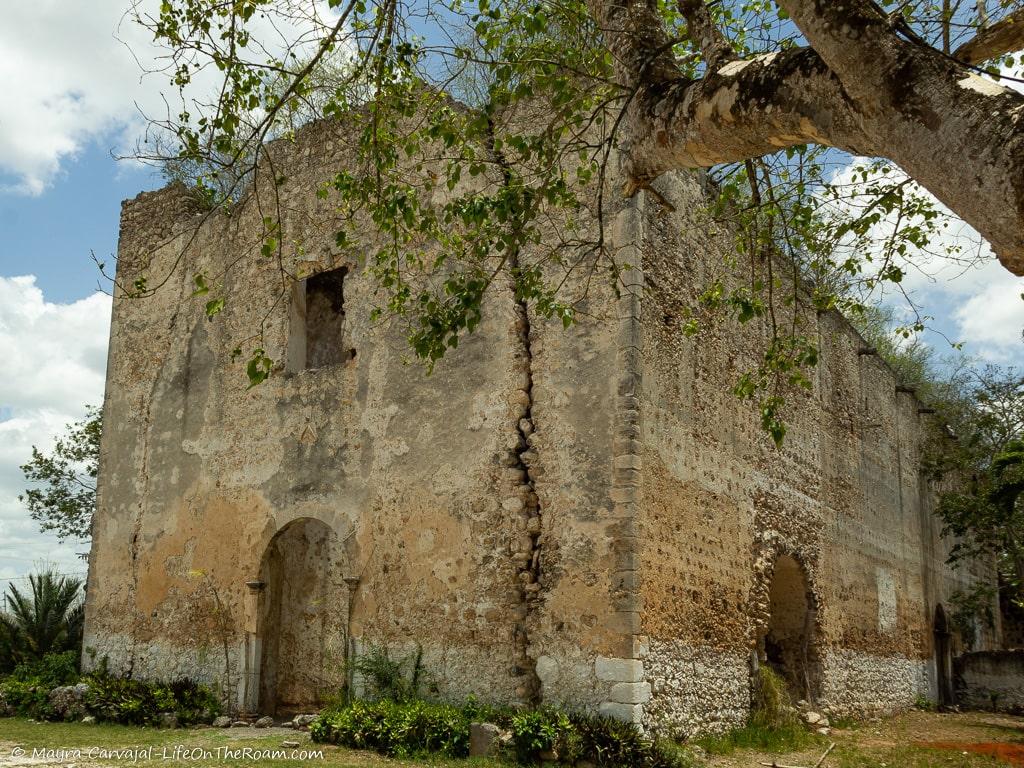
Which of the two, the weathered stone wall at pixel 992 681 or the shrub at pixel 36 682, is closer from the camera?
the shrub at pixel 36 682

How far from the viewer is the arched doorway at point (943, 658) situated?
17594mm

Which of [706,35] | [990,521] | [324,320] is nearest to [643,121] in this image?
[706,35]

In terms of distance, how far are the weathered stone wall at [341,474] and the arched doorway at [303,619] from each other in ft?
0.24

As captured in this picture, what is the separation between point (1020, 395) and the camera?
1716 cm

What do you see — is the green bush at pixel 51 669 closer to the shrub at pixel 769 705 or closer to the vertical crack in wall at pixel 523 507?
the vertical crack in wall at pixel 523 507

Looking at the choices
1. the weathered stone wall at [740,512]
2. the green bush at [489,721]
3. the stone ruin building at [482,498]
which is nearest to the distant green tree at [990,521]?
the weathered stone wall at [740,512]

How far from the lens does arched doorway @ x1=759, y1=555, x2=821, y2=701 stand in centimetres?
1242

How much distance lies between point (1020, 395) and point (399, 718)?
13425mm

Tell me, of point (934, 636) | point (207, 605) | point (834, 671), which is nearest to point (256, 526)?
point (207, 605)

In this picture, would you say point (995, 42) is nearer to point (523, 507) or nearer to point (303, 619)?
point (523, 507)

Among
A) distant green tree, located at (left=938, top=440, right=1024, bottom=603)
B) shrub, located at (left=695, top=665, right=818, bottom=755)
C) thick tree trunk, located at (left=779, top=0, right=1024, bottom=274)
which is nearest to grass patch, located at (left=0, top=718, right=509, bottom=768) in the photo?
shrub, located at (left=695, top=665, right=818, bottom=755)

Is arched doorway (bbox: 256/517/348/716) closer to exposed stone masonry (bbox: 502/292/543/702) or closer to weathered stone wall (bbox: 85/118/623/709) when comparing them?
weathered stone wall (bbox: 85/118/623/709)

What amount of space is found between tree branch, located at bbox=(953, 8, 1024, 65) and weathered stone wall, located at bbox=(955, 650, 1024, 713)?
52.7ft

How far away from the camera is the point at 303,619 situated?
12.5m
